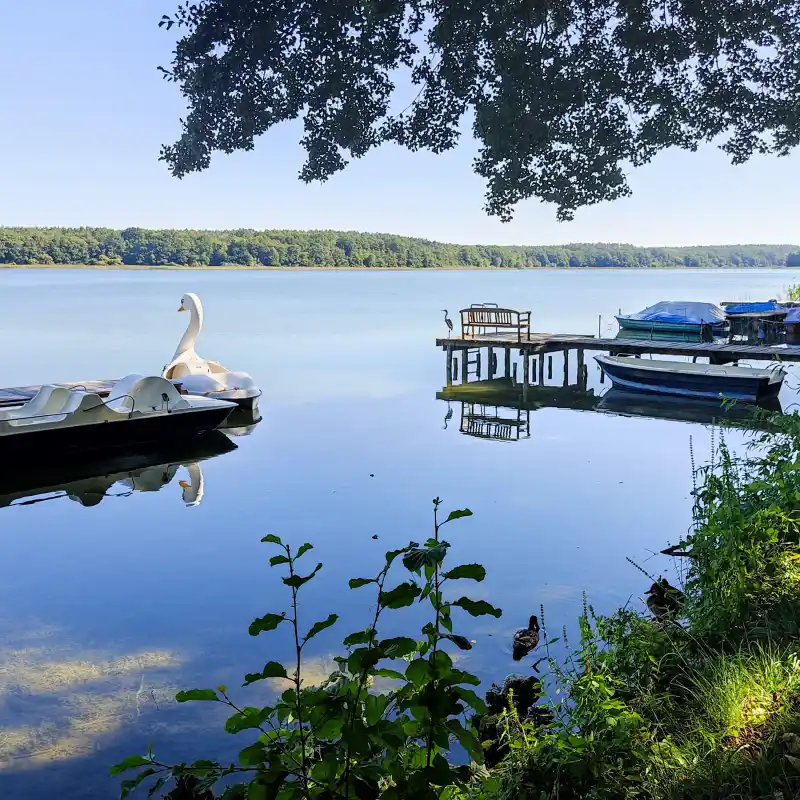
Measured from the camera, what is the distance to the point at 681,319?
17391 millimetres

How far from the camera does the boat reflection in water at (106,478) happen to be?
8.22m

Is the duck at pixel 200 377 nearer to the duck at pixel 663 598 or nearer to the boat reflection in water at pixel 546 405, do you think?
the boat reflection in water at pixel 546 405

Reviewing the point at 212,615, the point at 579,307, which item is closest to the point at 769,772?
the point at 212,615

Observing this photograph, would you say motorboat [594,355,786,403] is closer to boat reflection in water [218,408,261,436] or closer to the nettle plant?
boat reflection in water [218,408,261,436]

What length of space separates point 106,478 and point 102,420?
666mm

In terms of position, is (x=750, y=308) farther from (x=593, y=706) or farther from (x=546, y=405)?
(x=593, y=706)

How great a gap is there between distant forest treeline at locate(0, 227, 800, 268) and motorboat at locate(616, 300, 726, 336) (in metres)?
1.21

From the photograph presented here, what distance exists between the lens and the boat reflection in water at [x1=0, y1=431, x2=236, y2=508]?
27.0 ft

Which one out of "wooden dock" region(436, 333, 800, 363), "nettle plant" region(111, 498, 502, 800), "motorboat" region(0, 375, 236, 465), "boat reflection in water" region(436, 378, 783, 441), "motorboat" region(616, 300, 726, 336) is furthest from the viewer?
"motorboat" region(616, 300, 726, 336)

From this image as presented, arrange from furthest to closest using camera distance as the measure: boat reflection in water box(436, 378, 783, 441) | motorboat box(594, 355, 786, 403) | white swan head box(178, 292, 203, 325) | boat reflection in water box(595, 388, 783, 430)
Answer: motorboat box(594, 355, 786, 403)
white swan head box(178, 292, 203, 325)
boat reflection in water box(595, 388, 783, 430)
boat reflection in water box(436, 378, 783, 441)

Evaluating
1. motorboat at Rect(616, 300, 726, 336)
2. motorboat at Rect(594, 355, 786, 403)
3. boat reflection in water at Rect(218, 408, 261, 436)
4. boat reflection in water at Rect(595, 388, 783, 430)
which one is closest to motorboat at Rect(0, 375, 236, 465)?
boat reflection in water at Rect(218, 408, 261, 436)

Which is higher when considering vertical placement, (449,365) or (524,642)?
(449,365)

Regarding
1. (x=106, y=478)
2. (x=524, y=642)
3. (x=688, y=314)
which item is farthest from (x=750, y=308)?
(x=524, y=642)

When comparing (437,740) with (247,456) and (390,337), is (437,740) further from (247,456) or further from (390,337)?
(390,337)
